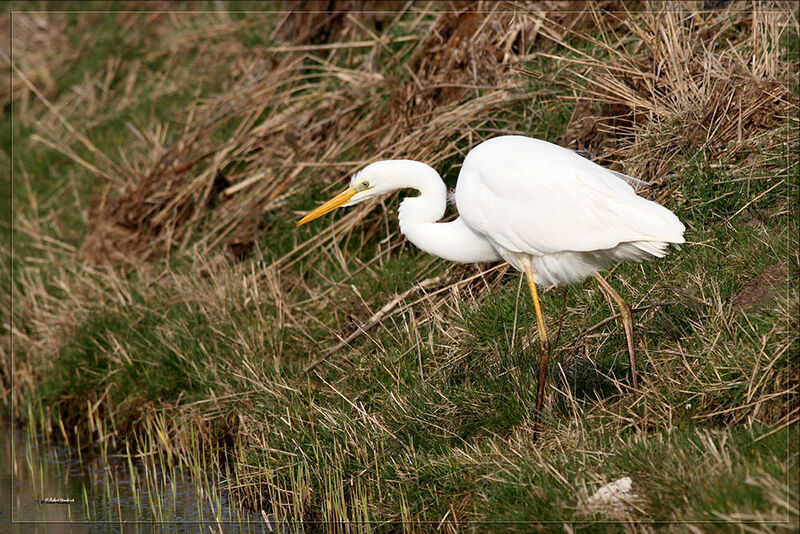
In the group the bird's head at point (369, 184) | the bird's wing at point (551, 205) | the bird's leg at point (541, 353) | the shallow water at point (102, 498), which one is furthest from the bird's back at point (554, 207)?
the shallow water at point (102, 498)

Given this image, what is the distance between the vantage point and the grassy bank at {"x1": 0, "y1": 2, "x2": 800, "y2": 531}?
3.74 meters

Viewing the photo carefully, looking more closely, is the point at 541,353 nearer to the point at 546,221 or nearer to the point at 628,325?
the point at 628,325

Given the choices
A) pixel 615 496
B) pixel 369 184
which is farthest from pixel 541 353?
pixel 369 184

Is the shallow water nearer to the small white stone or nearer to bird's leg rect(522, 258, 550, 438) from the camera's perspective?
bird's leg rect(522, 258, 550, 438)

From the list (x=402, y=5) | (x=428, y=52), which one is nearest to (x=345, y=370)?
(x=428, y=52)

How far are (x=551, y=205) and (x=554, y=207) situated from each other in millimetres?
17

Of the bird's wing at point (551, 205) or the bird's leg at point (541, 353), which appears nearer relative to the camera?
the bird's wing at point (551, 205)

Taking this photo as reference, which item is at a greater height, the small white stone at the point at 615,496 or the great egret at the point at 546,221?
the great egret at the point at 546,221

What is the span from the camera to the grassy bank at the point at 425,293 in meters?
3.74

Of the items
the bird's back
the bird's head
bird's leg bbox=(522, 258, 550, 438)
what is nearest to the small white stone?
bird's leg bbox=(522, 258, 550, 438)

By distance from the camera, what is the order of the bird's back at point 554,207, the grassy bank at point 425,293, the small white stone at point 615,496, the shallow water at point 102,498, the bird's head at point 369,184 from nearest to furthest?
1. the small white stone at point 615,496
2. the grassy bank at point 425,293
3. the bird's back at point 554,207
4. the bird's head at point 369,184
5. the shallow water at point 102,498

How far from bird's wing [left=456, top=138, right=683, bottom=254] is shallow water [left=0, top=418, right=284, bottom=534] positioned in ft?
5.75

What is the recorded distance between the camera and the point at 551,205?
13.6 ft

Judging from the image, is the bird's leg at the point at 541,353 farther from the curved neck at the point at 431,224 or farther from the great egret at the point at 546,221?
the curved neck at the point at 431,224
